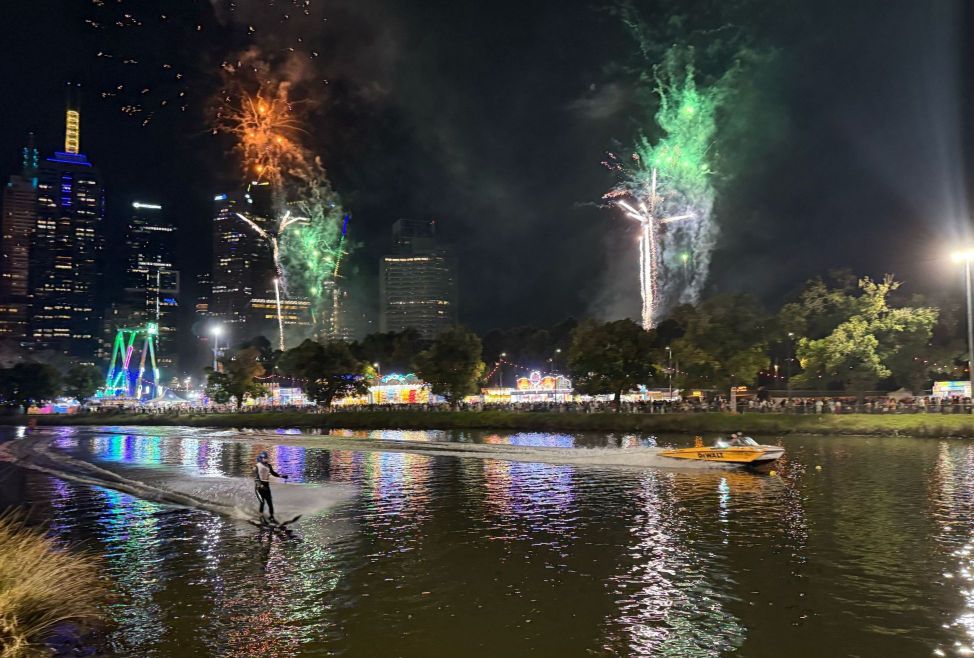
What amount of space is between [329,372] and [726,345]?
5788 cm

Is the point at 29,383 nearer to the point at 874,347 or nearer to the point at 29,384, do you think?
the point at 29,384

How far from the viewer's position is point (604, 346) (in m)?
76.8

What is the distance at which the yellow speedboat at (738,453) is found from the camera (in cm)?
3372

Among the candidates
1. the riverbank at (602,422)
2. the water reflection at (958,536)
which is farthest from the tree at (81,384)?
the water reflection at (958,536)

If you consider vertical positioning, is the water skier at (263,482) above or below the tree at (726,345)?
below

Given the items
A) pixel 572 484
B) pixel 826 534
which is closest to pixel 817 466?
pixel 572 484

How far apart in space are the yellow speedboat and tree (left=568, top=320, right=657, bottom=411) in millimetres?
38498

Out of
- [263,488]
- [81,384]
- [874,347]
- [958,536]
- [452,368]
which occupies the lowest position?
[958,536]

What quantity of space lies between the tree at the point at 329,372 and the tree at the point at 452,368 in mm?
14854

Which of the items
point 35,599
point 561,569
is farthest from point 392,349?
point 35,599

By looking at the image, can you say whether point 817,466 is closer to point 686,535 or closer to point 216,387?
point 686,535

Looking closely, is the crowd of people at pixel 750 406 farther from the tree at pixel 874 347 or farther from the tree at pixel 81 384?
the tree at pixel 81 384

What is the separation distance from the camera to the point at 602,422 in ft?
224

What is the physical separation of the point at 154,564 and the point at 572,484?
18244 millimetres
